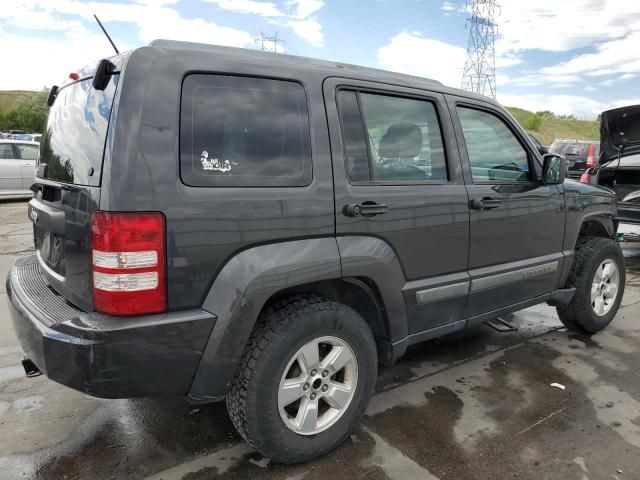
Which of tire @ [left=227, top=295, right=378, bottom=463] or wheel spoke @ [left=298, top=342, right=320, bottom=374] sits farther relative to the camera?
wheel spoke @ [left=298, top=342, right=320, bottom=374]

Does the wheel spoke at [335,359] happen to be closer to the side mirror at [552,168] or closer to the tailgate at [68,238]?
the tailgate at [68,238]

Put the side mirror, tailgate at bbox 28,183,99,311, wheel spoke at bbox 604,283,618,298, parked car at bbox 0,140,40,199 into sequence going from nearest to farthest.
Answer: tailgate at bbox 28,183,99,311, the side mirror, wheel spoke at bbox 604,283,618,298, parked car at bbox 0,140,40,199

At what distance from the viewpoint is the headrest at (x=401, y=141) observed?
2752 mm

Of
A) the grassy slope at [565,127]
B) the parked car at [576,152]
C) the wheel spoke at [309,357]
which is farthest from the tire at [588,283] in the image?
the grassy slope at [565,127]

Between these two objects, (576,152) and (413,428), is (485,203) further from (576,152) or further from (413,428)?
(576,152)

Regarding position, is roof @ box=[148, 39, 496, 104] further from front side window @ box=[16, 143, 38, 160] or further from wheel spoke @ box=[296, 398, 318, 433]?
front side window @ box=[16, 143, 38, 160]

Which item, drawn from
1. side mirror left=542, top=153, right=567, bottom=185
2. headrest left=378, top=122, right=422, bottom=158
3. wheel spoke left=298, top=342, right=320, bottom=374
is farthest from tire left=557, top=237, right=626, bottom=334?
wheel spoke left=298, top=342, right=320, bottom=374

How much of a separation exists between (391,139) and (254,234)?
110 centimetres

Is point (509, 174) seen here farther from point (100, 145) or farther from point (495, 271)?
point (100, 145)

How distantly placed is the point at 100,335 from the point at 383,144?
5.60 feet

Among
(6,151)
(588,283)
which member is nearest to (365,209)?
(588,283)

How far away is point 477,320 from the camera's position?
3.24 metres

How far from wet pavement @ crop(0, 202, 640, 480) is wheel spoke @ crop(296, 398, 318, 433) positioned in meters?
0.20

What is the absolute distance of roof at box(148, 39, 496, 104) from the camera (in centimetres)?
216
